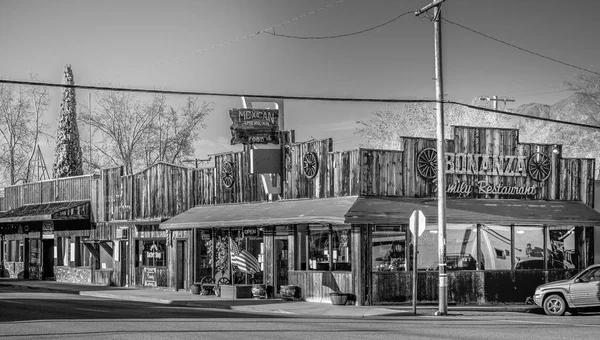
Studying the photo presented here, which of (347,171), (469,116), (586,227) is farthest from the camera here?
(469,116)

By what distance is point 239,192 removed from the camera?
3312 cm

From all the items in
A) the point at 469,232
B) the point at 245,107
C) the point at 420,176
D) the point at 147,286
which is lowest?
the point at 147,286

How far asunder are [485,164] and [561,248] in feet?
14.1

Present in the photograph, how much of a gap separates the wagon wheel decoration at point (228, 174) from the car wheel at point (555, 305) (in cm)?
1404

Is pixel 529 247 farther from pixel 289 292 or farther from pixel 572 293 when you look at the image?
pixel 289 292

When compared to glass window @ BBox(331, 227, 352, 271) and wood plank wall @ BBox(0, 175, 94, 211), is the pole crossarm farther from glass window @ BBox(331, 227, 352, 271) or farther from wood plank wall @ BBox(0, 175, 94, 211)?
wood plank wall @ BBox(0, 175, 94, 211)

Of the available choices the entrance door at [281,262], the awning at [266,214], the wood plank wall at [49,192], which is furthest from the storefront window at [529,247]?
the wood plank wall at [49,192]

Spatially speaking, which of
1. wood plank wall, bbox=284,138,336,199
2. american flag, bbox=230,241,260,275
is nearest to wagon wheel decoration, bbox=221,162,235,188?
wood plank wall, bbox=284,138,336,199

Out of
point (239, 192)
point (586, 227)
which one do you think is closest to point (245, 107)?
point (239, 192)

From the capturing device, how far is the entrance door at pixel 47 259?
47625mm

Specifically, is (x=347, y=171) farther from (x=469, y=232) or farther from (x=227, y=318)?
(x=227, y=318)

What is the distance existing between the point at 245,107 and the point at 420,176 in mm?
7350

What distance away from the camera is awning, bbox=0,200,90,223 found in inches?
1682

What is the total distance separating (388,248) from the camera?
27.6 meters
